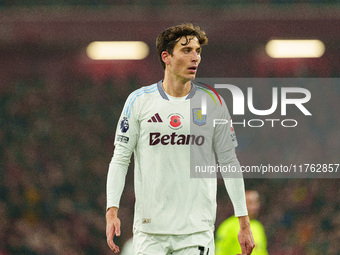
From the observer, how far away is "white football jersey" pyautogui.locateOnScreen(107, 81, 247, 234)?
4.43 metres

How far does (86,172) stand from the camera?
47.0 feet

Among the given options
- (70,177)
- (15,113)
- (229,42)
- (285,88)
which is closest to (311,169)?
(285,88)

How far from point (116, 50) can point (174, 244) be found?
414 inches

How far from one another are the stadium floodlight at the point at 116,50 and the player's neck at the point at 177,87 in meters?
9.71

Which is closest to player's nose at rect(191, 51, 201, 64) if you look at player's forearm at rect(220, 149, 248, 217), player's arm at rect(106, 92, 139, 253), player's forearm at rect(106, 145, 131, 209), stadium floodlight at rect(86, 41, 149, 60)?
player's arm at rect(106, 92, 139, 253)

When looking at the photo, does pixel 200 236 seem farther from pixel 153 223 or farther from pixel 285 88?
pixel 285 88

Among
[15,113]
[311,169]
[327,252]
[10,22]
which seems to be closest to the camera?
[327,252]

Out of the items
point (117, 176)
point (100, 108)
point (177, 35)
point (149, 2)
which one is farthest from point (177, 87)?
point (100, 108)

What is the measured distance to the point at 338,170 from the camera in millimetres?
15445

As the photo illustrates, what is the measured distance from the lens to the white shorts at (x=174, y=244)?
4348 mm

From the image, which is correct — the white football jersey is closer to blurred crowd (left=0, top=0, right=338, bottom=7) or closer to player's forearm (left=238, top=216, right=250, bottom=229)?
player's forearm (left=238, top=216, right=250, bottom=229)

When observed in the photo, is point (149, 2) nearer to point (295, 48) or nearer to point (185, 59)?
point (295, 48)

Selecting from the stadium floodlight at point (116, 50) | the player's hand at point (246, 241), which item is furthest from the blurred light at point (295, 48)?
the player's hand at point (246, 241)

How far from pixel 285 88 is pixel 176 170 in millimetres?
10525
